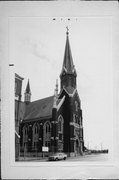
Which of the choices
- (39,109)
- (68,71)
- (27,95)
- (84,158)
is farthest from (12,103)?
(84,158)

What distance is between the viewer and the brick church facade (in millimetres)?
3436

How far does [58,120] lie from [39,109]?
0.23 meters

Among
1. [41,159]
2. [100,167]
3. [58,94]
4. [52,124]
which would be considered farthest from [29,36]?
[100,167]

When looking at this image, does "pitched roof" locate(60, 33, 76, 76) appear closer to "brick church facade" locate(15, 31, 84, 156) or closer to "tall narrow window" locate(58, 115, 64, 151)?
"brick church facade" locate(15, 31, 84, 156)

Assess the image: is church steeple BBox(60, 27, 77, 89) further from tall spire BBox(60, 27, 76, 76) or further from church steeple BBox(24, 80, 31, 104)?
church steeple BBox(24, 80, 31, 104)

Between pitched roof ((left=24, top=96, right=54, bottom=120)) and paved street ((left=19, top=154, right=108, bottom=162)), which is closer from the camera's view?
paved street ((left=19, top=154, right=108, bottom=162))

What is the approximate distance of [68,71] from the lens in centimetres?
345

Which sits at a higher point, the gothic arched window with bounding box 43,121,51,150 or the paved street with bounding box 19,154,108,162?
the gothic arched window with bounding box 43,121,51,150

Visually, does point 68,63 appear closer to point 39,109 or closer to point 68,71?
point 68,71

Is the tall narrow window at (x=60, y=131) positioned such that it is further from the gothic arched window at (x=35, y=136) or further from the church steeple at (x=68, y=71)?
the church steeple at (x=68, y=71)

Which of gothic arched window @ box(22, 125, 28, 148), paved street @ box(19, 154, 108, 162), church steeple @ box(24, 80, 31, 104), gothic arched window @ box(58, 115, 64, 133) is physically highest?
church steeple @ box(24, 80, 31, 104)

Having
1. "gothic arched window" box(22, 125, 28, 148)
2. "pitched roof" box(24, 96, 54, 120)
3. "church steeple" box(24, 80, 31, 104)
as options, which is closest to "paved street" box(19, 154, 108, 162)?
"gothic arched window" box(22, 125, 28, 148)

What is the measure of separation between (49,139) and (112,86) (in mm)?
864

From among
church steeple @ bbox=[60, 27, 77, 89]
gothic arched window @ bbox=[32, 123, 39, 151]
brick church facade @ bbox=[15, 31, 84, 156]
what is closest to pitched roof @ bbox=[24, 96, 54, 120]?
brick church facade @ bbox=[15, 31, 84, 156]
